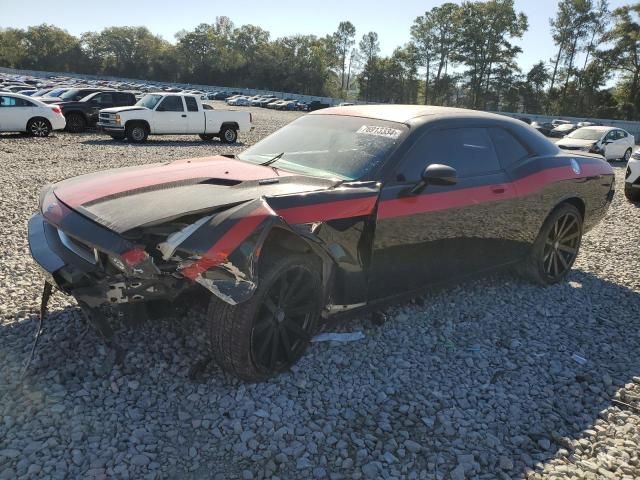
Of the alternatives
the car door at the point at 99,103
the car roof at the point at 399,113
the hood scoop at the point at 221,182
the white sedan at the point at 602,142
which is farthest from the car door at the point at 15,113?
the white sedan at the point at 602,142

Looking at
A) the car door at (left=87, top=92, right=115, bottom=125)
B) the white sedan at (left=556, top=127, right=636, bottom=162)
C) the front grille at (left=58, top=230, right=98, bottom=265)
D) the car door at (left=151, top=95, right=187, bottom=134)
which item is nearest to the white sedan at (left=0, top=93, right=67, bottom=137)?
the car door at (left=87, top=92, right=115, bottom=125)

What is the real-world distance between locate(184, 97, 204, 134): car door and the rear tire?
12803 millimetres

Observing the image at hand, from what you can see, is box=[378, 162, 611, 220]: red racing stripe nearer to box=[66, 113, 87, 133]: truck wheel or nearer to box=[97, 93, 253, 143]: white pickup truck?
box=[97, 93, 253, 143]: white pickup truck

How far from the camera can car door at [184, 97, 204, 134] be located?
1698cm

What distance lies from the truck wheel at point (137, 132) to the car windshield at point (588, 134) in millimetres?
15764

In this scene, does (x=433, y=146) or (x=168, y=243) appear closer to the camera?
(x=168, y=243)

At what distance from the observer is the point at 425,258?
3734mm

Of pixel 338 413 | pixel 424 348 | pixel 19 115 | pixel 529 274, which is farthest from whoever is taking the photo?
pixel 19 115

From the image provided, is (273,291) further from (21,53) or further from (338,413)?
(21,53)

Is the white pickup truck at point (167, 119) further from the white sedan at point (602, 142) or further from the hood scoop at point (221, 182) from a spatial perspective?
the hood scoop at point (221, 182)

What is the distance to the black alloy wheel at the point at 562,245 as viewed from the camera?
16.2 ft

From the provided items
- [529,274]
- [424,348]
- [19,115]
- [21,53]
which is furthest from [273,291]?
[21,53]

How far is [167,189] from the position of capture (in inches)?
121

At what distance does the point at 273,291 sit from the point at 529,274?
3056 mm
